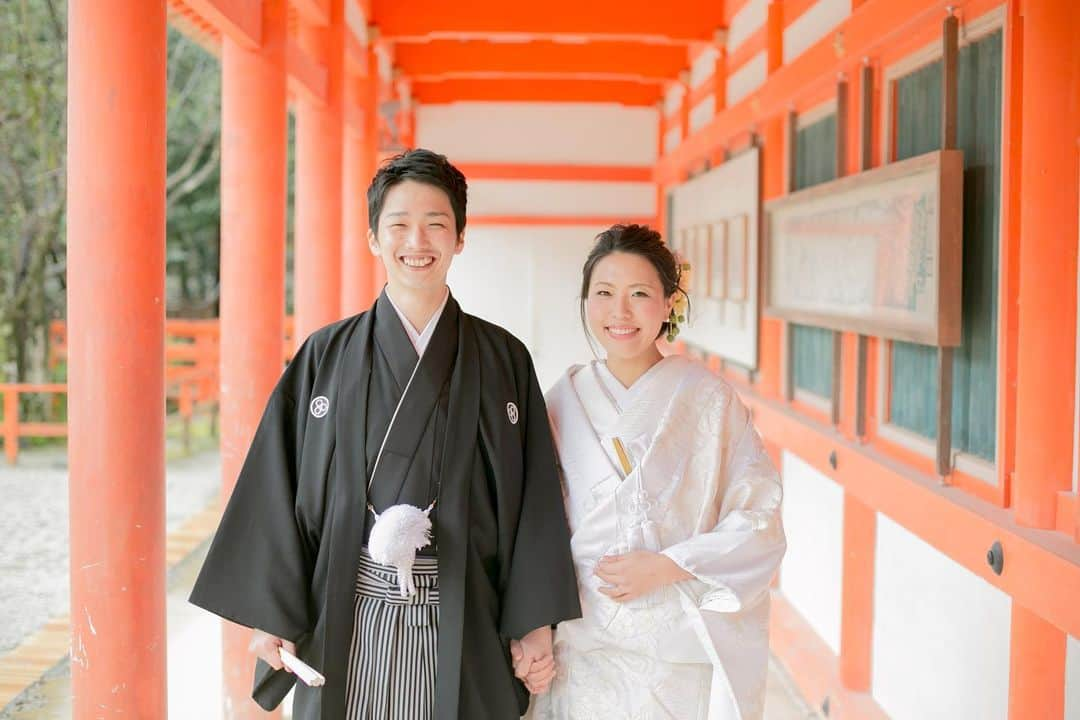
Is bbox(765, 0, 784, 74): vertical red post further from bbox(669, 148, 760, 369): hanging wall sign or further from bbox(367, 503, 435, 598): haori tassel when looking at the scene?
bbox(367, 503, 435, 598): haori tassel

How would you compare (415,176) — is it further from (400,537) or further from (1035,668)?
(1035,668)

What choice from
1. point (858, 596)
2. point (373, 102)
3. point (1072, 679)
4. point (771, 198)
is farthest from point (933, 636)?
point (373, 102)

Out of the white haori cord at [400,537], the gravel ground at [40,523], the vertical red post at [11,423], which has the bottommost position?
the gravel ground at [40,523]

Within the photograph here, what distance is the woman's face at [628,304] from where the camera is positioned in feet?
8.05

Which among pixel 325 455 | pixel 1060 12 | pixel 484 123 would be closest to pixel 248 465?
pixel 325 455

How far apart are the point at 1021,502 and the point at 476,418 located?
1.36 meters

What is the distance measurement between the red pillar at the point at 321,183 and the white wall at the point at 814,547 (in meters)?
2.60

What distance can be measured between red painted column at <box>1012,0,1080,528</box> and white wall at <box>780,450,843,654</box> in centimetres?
216

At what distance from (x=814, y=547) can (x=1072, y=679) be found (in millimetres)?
2649

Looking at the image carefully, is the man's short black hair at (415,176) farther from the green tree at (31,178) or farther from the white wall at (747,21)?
the green tree at (31,178)

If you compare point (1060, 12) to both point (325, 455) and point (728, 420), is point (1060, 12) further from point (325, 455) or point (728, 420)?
point (325, 455)

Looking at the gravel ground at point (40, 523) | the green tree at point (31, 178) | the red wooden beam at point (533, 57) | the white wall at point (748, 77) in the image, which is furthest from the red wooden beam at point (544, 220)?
the green tree at point (31, 178)

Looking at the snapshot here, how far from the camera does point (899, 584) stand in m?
3.81

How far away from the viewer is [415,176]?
2254 mm
